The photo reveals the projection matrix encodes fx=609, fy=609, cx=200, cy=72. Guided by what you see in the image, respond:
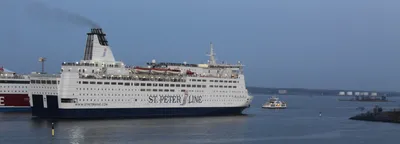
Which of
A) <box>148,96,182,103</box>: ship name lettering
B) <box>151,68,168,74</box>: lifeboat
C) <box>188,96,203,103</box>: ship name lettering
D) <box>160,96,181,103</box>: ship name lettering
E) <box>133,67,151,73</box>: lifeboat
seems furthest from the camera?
<box>188,96,203,103</box>: ship name lettering

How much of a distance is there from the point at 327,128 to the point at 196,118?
10939 mm

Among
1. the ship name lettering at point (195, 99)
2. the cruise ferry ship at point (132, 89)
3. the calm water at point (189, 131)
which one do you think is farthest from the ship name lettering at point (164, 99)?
the calm water at point (189, 131)

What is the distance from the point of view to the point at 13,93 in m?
54.0

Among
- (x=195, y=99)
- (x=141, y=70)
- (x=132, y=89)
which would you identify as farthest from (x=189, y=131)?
(x=195, y=99)

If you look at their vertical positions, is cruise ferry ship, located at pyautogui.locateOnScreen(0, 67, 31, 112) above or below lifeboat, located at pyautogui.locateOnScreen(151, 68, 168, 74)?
below

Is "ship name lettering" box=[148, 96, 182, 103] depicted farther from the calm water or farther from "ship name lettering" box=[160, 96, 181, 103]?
the calm water

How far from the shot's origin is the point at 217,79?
51531mm

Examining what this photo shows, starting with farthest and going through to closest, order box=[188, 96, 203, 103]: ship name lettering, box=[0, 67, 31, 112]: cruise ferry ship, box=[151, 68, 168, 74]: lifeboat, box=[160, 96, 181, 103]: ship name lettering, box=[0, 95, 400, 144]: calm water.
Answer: box=[0, 67, 31, 112]: cruise ferry ship → box=[188, 96, 203, 103]: ship name lettering → box=[151, 68, 168, 74]: lifeboat → box=[160, 96, 181, 103]: ship name lettering → box=[0, 95, 400, 144]: calm water

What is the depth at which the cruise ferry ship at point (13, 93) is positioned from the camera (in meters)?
53.8

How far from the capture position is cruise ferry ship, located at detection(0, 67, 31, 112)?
176 ft

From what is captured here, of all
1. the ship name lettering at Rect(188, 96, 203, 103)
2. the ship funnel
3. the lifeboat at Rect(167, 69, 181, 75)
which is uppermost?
the ship funnel

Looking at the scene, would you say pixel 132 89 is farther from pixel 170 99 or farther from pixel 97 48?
pixel 97 48

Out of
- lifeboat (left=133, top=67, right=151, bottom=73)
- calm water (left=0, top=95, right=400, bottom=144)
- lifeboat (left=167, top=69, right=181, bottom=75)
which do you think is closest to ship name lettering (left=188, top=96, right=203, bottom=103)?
calm water (left=0, top=95, right=400, bottom=144)

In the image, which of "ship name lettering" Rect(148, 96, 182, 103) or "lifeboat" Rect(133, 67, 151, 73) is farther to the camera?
"lifeboat" Rect(133, 67, 151, 73)
